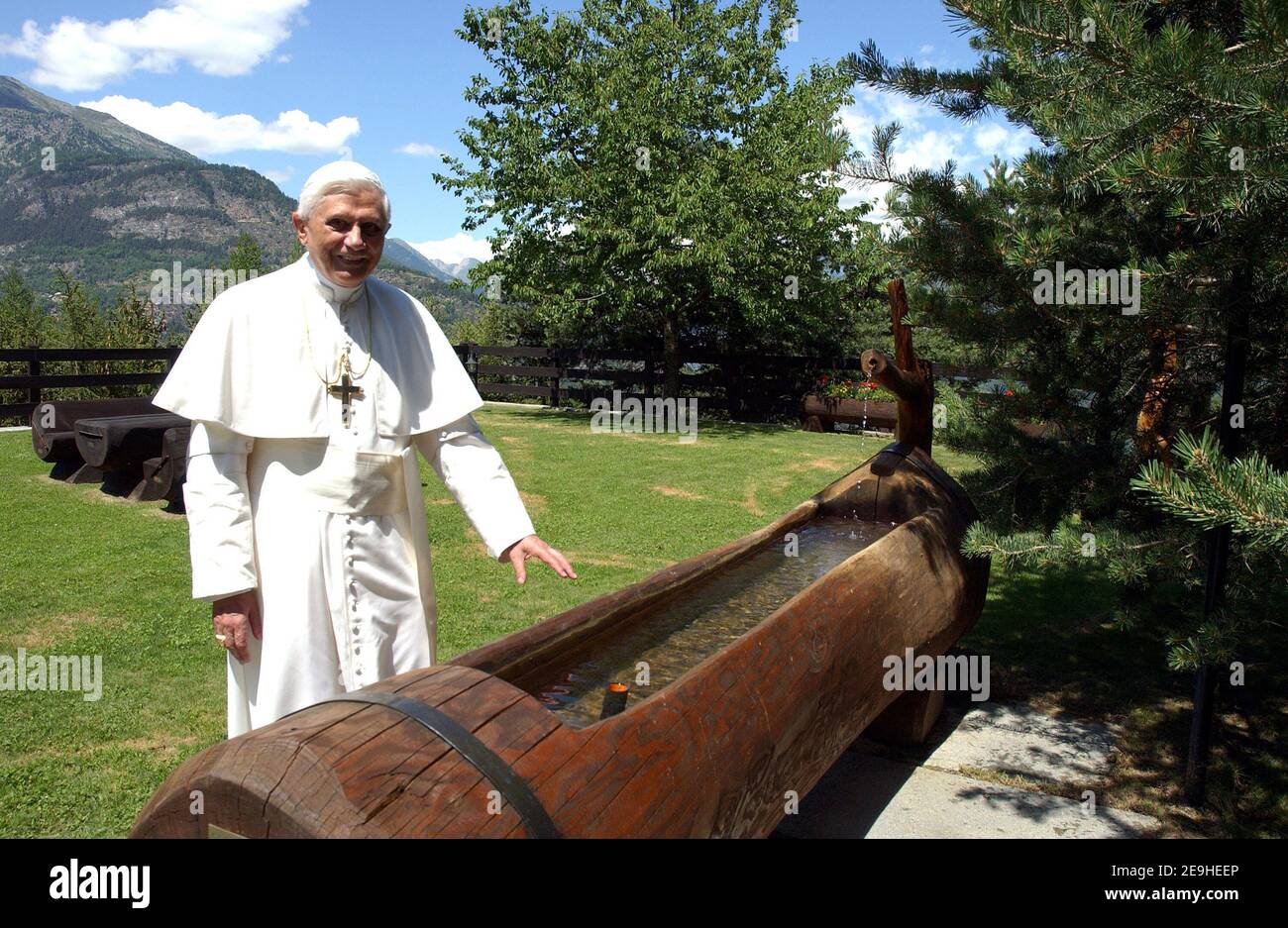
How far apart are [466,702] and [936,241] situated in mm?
2682

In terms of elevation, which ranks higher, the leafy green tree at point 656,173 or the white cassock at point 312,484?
the leafy green tree at point 656,173

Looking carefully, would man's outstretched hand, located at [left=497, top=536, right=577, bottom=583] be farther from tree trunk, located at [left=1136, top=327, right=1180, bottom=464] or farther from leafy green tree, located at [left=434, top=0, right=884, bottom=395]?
leafy green tree, located at [left=434, top=0, right=884, bottom=395]

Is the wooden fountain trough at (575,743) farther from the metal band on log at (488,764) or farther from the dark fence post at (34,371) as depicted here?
the dark fence post at (34,371)

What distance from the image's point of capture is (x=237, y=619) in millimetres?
2318

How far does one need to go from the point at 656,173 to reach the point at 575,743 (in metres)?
15.6

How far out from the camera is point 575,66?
17156 mm

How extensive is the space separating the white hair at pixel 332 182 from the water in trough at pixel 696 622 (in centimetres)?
141

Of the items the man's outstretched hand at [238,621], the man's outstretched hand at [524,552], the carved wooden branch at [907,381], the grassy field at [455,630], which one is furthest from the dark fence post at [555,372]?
the man's outstretched hand at [238,621]

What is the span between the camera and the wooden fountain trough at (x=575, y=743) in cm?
161

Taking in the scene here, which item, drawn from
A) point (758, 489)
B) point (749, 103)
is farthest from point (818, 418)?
point (758, 489)

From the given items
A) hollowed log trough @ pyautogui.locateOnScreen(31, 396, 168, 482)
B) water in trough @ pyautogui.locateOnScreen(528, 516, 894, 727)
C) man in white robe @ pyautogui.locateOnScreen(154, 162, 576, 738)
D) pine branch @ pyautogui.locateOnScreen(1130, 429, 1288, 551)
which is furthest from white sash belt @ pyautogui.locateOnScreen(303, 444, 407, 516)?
hollowed log trough @ pyautogui.locateOnScreen(31, 396, 168, 482)
